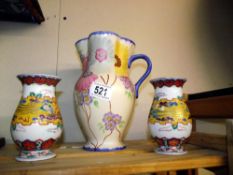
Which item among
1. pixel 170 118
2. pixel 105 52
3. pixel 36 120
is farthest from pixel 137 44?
pixel 36 120

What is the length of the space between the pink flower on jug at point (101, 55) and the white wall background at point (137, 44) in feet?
0.78

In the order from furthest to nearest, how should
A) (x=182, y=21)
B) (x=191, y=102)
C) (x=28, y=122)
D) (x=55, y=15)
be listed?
(x=182, y=21)
(x=55, y=15)
(x=191, y=102)
(x=28, y=122)

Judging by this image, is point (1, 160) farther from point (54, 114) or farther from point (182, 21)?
point (182, 21)

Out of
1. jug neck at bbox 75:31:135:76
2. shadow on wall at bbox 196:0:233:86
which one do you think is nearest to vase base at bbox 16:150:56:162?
jug neck at bbox 75:31:135:76

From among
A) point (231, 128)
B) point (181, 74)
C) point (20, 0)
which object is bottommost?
point (231, 128)

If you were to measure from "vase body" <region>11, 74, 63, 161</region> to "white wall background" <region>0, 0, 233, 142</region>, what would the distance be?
271 mm

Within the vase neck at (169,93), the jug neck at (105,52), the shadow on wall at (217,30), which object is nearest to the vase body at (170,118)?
the vase neck at (169,93)

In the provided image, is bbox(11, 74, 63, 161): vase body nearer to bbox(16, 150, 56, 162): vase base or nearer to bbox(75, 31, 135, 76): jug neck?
bbox(16, 150, 56, 162): vase base

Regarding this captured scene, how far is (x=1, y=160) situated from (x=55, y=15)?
20.6 inches

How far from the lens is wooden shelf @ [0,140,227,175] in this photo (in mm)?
368

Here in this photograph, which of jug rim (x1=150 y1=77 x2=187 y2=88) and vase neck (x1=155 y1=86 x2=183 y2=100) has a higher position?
jug rim (x1=150 y1=77 x2=187 y2=88)

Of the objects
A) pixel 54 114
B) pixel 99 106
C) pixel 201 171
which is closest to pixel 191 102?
pixel 201 171

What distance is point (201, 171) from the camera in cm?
62

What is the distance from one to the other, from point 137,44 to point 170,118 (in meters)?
0.43
